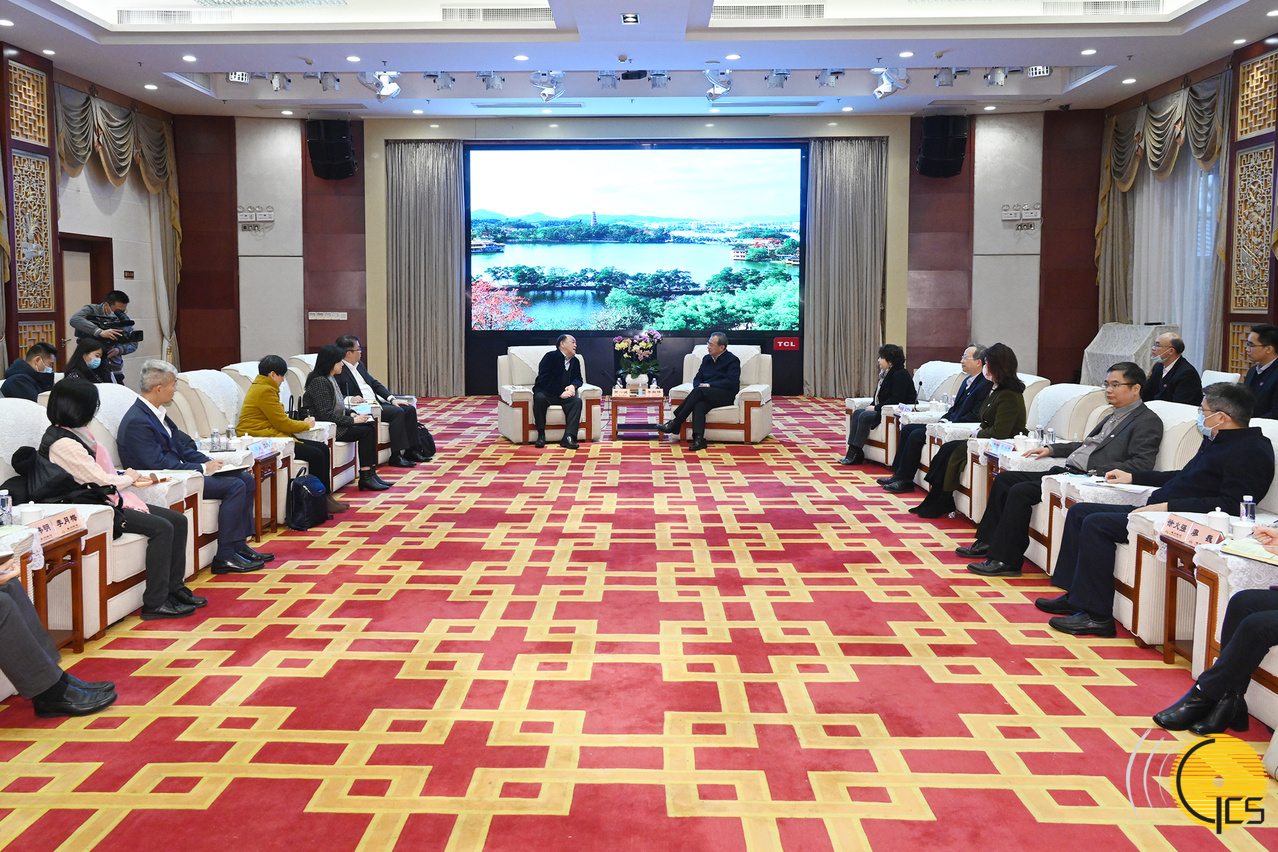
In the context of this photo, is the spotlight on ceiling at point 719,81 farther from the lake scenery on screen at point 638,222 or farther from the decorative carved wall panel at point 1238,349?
the decorative carved wall panel at point 1238,349

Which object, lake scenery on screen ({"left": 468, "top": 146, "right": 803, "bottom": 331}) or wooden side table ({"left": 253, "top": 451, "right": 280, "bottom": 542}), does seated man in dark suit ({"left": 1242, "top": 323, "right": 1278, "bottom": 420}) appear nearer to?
wooden side table ({"left": 253, "top": 451, "right": 280, "bottom": 542})

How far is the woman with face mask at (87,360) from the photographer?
26.3ft

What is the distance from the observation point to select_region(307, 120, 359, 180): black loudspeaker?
13633 millimetres

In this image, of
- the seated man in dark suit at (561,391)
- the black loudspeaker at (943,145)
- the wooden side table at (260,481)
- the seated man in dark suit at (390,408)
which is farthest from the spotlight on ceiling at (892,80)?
the wooden side table at (260,481)

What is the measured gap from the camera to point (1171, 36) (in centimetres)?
930

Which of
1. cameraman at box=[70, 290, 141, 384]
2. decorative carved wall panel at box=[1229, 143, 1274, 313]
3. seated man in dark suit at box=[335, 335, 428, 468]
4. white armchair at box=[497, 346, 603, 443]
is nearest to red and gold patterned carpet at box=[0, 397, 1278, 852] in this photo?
seated man in dark suit at box=[335, 335, 428, 468]

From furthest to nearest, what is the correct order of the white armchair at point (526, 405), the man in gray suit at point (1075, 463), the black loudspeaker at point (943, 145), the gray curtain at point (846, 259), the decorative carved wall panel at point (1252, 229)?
the gray curtain at point (846, 259) < the black loudspeaker at point (943, 145) < the white armchair at point (526, 405) < the decorative carved wall panel at point (1252, 229) < the man in gray suit at point (1075, 463)

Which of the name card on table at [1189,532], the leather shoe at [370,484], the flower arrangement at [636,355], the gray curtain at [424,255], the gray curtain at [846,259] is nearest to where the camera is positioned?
the name card on table at [1189,532]

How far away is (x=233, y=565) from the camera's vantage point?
5445 mm

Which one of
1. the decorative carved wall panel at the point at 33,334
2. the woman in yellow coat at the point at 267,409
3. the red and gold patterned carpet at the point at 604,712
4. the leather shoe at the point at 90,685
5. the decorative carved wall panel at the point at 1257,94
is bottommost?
the red and gold patterned carpet at the point at 604,712

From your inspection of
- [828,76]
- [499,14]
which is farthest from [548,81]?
[828,76]

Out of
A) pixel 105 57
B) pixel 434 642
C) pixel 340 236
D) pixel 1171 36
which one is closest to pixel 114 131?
pixel 105 57

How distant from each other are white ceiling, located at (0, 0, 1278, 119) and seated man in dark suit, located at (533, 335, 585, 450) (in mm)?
3052

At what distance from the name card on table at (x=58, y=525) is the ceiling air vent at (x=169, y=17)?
23.1ft
